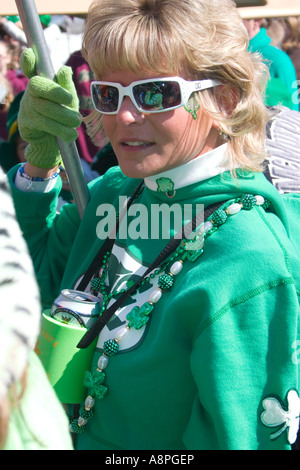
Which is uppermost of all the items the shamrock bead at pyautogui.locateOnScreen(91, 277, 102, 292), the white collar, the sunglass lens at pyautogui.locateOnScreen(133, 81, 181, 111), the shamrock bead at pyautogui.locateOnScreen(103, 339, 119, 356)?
the sunglass lens at pyautogui.locateOnScreen(133, 81, 181, 111)

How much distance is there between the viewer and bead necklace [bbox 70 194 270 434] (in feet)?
4.98

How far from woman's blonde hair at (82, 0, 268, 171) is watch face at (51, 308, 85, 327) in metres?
0.58

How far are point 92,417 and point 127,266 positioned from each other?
41cm

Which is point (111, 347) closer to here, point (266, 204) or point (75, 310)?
point (75, 310)

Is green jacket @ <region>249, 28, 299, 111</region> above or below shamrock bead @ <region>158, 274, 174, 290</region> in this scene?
above

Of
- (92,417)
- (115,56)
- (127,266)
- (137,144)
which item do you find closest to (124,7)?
(115,56)

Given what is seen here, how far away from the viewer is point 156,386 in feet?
4.88

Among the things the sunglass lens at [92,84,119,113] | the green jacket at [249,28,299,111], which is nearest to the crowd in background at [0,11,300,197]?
the green jacket at [249,28,299,111]

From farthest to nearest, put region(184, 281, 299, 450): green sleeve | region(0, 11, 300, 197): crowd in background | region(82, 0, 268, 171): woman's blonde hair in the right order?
region(0, 11, 300, 197): crowd in background → region(82, 0, 268, 171): woman's blonde hair → region(184, 281, 299, 450): green sleeve

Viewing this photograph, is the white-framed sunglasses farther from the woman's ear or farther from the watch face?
the watch face

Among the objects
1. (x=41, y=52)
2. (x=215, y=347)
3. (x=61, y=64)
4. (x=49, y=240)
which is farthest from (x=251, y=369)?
(x=61, y=64)

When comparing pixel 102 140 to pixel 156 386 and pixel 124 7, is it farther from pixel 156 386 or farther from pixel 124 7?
pixel 156 386

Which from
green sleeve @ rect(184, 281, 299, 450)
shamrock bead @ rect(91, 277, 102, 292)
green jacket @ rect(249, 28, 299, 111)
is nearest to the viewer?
green sleeve @ rect(184, 281, 299, 450)

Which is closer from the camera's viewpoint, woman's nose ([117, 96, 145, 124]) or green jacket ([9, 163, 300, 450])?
green jacket ([9, 163, 300, 450])
